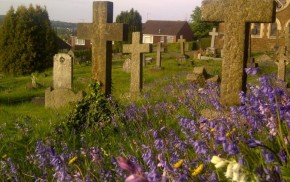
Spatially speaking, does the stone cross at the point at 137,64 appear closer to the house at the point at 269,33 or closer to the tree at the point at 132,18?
the house at the point at 269,33

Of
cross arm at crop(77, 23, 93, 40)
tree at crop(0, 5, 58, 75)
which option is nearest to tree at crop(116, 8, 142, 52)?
tree at crop(0, 5, 58, 75)

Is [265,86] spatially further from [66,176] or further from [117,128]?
[117,128]

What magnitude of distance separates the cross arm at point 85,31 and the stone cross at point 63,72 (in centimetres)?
558

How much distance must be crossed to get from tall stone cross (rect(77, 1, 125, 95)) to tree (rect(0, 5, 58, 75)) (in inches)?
864

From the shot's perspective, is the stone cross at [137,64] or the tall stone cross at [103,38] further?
the stone cross at [137,64]

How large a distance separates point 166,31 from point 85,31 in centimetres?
7008

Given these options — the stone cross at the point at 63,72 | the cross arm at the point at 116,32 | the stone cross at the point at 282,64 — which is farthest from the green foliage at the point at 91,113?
the stone cross at the point at 282,64

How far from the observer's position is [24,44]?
29219 millimetres

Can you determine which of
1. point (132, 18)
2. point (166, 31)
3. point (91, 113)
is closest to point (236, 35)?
point (91, 113)

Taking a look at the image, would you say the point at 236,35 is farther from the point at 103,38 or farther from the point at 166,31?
the point at 166,31

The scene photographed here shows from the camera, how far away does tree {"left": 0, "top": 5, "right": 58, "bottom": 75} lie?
29141 mm

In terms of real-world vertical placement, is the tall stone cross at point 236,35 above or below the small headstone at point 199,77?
above

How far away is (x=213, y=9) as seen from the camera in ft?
19.0

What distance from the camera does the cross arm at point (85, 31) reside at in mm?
8300
